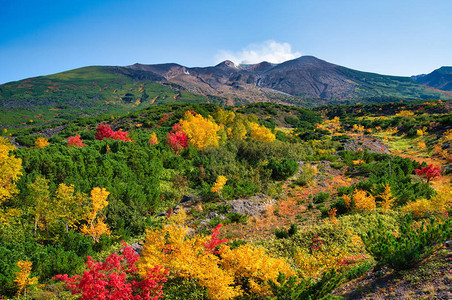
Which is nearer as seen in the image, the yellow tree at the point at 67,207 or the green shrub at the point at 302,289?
the green shrub at the point at 302,289

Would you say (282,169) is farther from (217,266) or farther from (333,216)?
(217,266)

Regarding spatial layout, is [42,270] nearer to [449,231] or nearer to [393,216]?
[449,231]

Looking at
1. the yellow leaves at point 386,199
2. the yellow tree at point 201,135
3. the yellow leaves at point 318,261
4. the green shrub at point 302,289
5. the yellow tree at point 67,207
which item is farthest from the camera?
the yellow tree at point 201,135

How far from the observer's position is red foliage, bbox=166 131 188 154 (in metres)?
32.0

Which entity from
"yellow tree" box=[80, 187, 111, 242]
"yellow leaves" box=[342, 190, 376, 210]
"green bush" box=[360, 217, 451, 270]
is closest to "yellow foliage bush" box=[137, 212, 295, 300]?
"green bush" box=[360, 217, 451, 270]

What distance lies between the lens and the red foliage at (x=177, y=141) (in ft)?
105

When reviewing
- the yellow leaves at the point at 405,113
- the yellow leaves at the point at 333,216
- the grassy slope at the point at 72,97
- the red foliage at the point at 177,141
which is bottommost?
the yellow leaves at the point at 333,216

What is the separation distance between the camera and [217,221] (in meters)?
17.2

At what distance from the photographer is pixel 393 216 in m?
15.3

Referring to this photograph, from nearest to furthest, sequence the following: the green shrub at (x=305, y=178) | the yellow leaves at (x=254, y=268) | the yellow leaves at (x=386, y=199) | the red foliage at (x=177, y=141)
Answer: the yellow leaves at (x=254, y=268) → the yellow leaves at (x=386, y=199) → the green shrub at (x=305, y=178) → the red foliage at (x=177, y=141)

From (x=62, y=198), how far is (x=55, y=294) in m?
5.71

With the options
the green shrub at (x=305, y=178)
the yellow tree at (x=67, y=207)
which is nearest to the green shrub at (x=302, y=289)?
the yellow tree at (x=67, y=207)

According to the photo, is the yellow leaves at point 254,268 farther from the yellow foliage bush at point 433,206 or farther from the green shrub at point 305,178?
the green shrub at point 305,178

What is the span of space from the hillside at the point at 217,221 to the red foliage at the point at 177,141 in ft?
0.69
